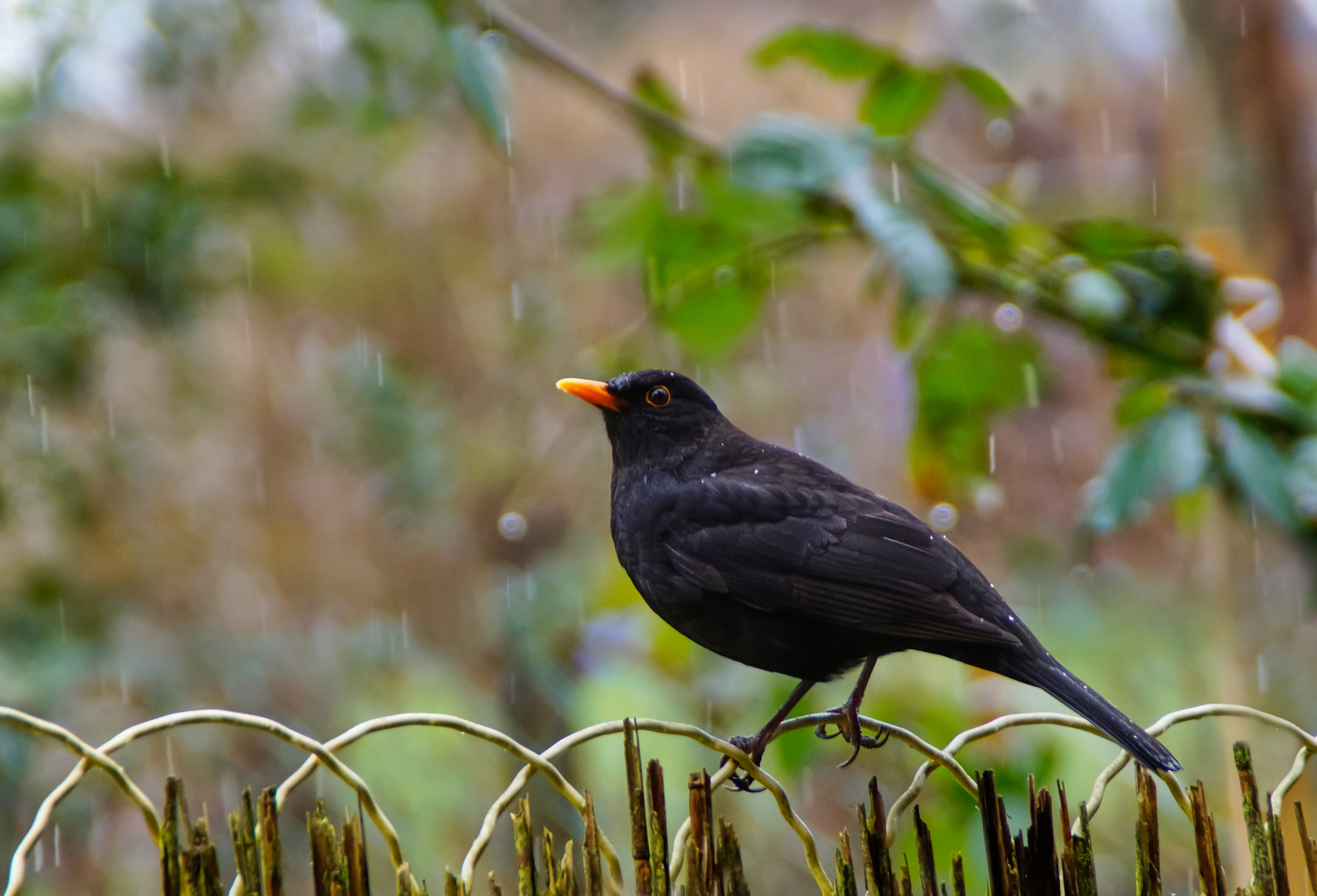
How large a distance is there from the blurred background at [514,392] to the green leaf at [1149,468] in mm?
63

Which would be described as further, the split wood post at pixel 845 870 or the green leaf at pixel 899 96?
the green leaf at pixel 899 96

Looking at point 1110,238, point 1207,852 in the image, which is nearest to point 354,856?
point 1207,852

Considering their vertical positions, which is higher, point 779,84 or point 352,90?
point 779,84

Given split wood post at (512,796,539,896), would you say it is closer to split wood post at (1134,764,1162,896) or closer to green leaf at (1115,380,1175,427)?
split wood post at (1134,764,1162,896)

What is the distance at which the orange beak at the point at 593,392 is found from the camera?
2.43 m

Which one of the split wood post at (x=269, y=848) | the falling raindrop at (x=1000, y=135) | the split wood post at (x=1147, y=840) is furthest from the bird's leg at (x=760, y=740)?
the falling raindrop at (x=1000, y=135)

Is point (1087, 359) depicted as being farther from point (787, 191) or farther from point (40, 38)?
point (40, 38)

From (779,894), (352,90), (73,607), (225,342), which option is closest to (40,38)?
(352,90)

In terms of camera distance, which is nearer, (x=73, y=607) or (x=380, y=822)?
(x=380, y=822)

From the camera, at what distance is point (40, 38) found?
Answer: 394cm

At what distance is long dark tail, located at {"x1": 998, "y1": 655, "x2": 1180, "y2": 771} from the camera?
1.72m

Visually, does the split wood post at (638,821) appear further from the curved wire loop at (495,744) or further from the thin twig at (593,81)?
the thin twig at (593,81)

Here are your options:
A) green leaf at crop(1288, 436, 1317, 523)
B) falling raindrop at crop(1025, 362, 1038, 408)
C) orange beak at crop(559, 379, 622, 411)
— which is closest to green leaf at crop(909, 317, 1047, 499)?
falling raindrop at crop(1025, 362, 1038, 408)

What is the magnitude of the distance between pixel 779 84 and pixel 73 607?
6.36 m
